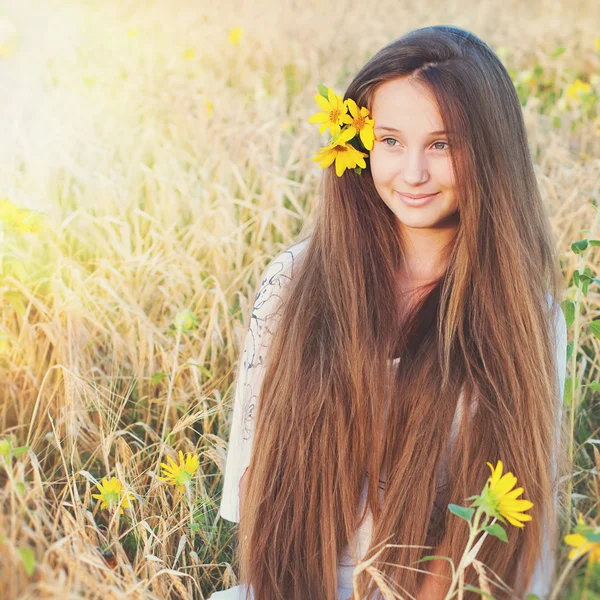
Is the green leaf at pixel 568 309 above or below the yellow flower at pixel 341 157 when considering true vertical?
below

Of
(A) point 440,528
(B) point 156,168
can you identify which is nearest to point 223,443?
(A) point 440,528

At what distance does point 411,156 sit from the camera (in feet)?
5.27

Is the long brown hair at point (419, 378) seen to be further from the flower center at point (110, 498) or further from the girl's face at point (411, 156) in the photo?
the flower center at point (110, 498)

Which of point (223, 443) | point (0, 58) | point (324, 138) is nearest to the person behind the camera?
point (223, 443)

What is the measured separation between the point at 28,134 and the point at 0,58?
0.85m

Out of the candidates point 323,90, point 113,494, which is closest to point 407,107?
point 323,90

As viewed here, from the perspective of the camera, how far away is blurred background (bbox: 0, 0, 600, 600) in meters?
1.71

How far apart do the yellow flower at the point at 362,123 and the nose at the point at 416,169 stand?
0.35 ft

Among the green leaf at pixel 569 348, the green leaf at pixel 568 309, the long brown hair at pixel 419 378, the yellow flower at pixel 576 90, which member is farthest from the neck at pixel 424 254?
the yellow flower at pixel 576 90

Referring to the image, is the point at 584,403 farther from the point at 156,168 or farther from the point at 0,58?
the point at 0,58

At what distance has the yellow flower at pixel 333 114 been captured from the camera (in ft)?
5.61

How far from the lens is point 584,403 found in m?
2.30

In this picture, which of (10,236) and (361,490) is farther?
(10,236)

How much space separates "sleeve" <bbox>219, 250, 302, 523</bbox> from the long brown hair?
2.4 inches
